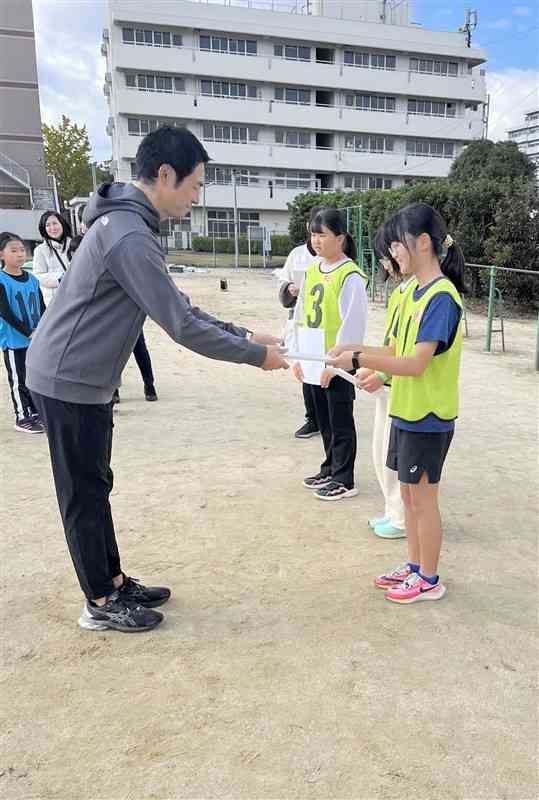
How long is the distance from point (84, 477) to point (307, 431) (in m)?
2.98

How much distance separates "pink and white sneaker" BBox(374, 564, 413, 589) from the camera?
9.31 feet

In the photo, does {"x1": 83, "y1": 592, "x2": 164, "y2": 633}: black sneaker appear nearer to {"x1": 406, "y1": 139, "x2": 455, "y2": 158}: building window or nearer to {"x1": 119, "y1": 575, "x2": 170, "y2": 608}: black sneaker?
{"x1": 119, "y1": 575, "x2": 170, "y2": 608}: black sneaker

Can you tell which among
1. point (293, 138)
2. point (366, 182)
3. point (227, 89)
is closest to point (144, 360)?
point (227, 89)

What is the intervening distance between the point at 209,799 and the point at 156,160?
1.99 metres

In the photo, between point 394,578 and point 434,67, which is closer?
point 394,578

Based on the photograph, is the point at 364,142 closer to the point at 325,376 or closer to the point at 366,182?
the point at 366,182

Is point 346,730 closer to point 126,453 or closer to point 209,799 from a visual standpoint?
point 209,799

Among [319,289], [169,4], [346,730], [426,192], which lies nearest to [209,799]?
[346,730]

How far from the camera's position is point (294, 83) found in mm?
40844

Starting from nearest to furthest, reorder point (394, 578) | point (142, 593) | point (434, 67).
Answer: point (142, 593)
point (394, 578)
point (434, 67)

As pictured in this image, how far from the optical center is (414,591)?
2.74 m

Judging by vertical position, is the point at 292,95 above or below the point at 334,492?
above

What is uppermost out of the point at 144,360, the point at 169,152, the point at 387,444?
the point at 169,152

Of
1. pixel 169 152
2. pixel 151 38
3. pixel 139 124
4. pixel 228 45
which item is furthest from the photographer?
pixel 228 45
